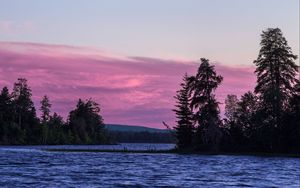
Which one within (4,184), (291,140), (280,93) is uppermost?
(280,93)

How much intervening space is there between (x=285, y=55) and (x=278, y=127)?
1369cm

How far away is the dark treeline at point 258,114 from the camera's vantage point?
84.4m

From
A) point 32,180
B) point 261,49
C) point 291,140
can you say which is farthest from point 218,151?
point 32,180

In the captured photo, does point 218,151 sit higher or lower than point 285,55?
lower

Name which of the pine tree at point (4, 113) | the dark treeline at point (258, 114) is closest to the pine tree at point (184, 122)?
the dark treeline at point (258, 114)

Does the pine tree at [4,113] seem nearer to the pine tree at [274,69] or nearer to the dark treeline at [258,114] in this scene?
the dark treeline at [258,114]

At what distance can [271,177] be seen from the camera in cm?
4200

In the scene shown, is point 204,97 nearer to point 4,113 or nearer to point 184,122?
point 184,122

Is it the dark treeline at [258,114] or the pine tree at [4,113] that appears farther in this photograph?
the pine tree at [4,113]

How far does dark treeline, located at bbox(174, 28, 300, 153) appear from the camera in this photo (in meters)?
84.4

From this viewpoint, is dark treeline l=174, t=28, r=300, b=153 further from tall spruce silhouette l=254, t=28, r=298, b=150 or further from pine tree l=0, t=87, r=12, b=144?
pine tree l=0, t=87, r=12, b=144

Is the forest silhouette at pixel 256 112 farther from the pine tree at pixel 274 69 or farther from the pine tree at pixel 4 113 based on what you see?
the pine tree at pixel 4 113

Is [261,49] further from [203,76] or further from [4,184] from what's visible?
[4,184]

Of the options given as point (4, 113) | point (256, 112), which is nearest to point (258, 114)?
point (256, 112)
